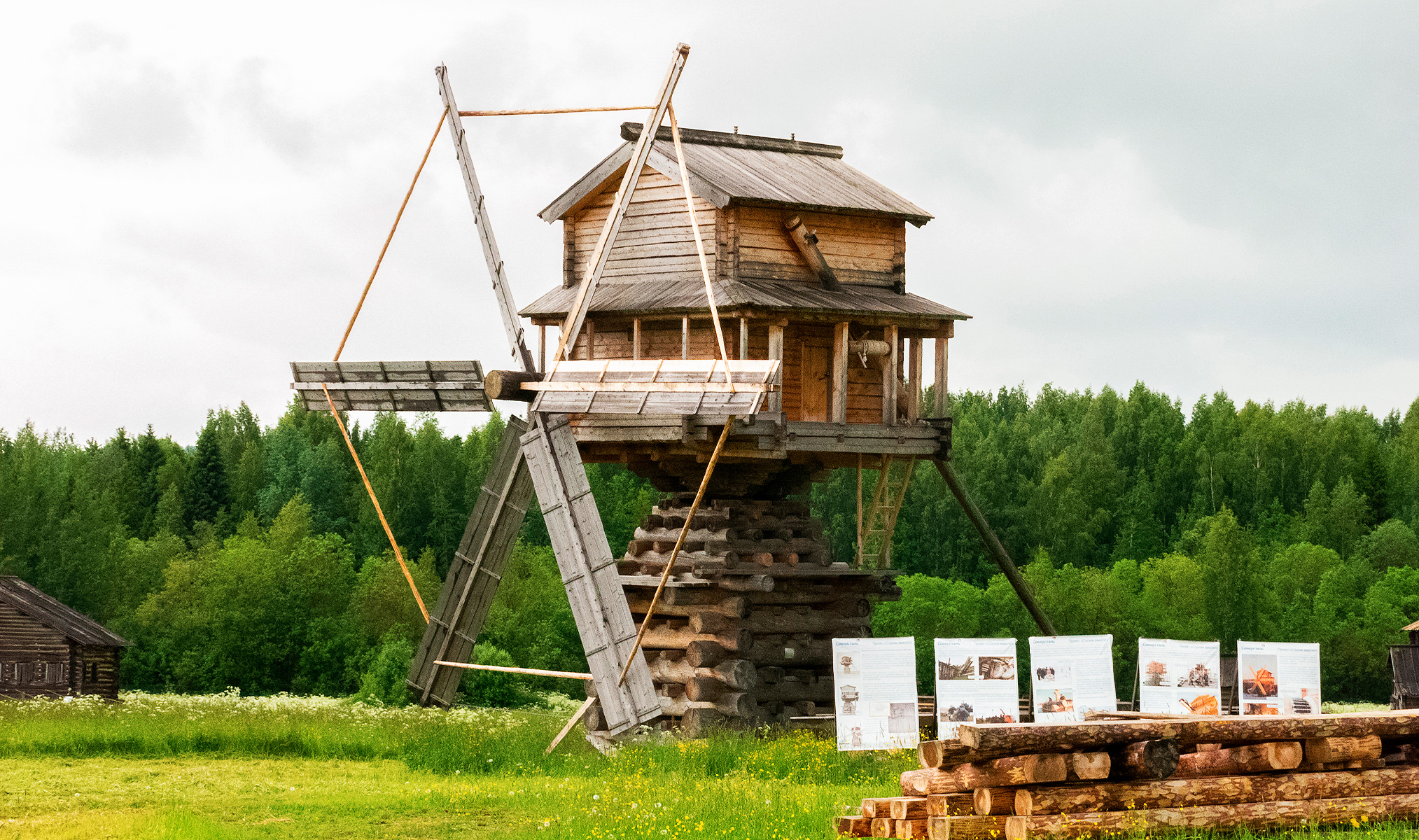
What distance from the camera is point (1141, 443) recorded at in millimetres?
59562

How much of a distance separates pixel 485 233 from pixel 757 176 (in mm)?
3523

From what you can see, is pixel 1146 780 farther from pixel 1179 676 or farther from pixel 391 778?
pixel 391 778

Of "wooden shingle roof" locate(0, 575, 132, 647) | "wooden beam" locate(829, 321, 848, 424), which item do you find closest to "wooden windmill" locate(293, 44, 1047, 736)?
"wooden beam" locate(829, 321, 848, 424)

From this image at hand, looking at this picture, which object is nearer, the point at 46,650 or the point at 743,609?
the point at 743,609

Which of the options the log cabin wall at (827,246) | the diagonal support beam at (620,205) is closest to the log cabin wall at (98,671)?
the diagonal support beam at (620,205)

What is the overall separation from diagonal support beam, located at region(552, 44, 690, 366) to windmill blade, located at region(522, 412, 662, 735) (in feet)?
3.71

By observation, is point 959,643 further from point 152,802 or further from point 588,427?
point 152,802

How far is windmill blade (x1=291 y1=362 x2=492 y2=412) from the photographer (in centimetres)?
2000

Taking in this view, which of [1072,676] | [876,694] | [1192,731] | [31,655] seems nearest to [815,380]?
[876,694]

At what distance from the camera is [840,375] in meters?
19.9

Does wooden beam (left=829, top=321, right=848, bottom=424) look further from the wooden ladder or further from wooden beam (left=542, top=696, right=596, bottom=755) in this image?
wooden beam (left=542, top=696, right=596, bottom=755)

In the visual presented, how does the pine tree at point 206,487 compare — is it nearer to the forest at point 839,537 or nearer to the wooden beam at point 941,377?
the forest at point 839,537

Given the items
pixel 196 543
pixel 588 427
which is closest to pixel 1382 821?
pixel 588 427

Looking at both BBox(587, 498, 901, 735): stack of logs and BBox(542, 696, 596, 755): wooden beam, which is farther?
BBox(587, 498, 901, 735): stack of logs
